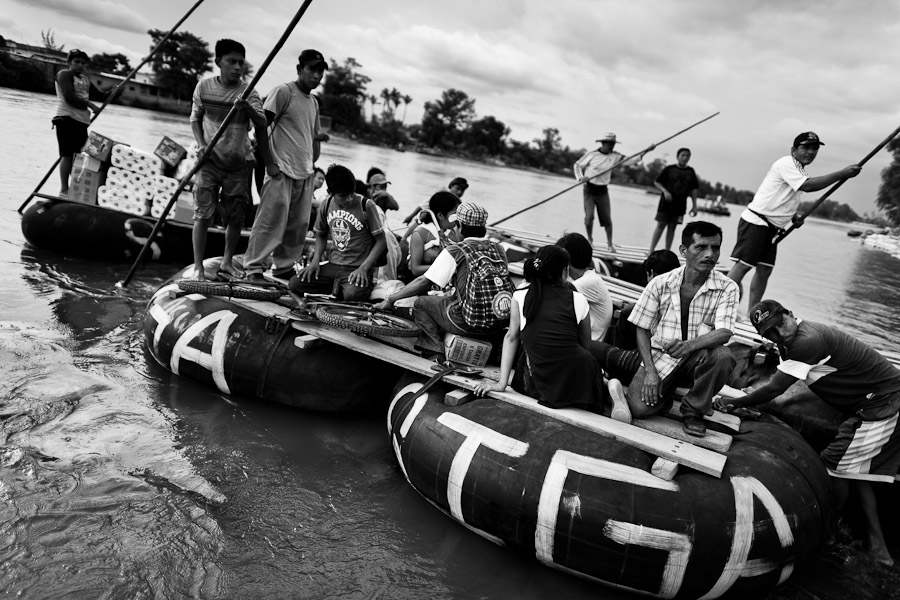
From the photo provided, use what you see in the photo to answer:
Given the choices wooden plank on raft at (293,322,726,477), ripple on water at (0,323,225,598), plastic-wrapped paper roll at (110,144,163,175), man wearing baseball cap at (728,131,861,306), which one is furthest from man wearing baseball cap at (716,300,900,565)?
plastic-wrapped paper roll at (110,144,163,175)

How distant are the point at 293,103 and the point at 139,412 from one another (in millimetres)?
3384

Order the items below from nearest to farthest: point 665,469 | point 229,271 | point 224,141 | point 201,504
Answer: point 665,469
point 201,504
point 224,141
point 229,271

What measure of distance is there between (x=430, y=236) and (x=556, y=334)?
3.47 metres

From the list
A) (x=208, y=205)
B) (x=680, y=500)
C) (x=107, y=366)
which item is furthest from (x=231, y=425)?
(x=680, y=500)

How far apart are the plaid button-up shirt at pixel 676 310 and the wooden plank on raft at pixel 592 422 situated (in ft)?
1.85

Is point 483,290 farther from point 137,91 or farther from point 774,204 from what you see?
point 137,91

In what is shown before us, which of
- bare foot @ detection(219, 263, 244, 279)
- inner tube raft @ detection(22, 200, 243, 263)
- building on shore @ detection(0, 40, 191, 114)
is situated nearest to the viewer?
bare foot @ detection(219, 263, 244, 279)

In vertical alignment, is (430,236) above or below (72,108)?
below

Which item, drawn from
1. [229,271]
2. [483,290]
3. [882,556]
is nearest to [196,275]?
[229,271]

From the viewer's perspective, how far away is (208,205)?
6535 millimetres

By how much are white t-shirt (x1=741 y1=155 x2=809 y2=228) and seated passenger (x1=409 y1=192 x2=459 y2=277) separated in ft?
10.8

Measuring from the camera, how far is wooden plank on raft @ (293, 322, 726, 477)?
3.77 m

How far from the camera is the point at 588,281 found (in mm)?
5324

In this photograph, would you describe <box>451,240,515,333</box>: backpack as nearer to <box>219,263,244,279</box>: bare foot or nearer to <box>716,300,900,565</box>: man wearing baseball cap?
Result: <box>716,300,900,565</box>: man wearing baseball cap
